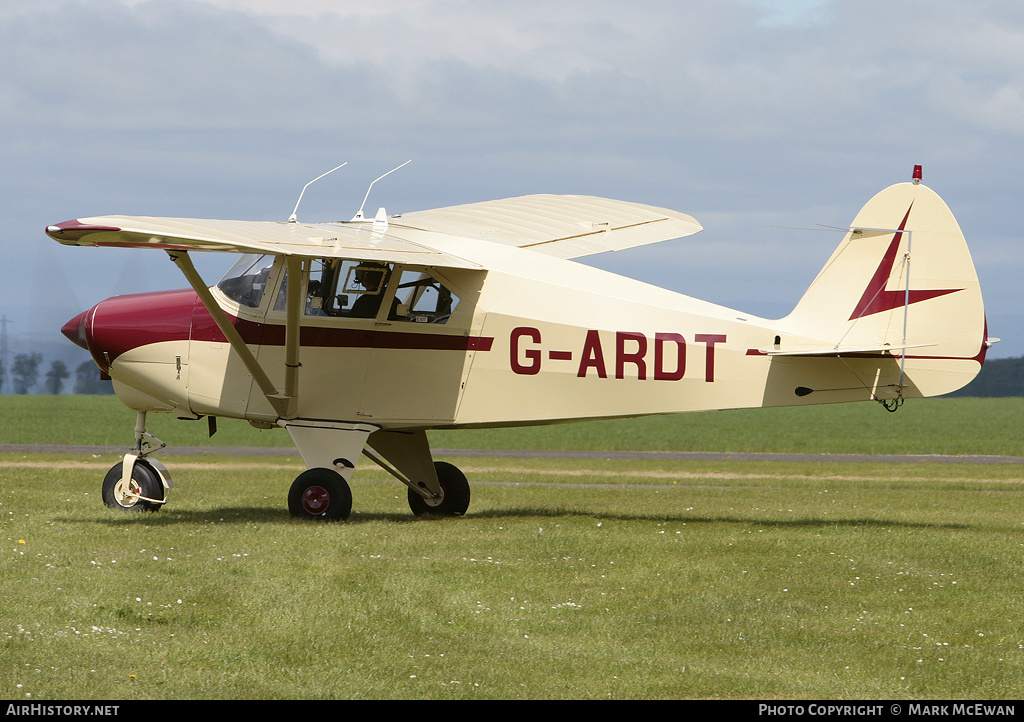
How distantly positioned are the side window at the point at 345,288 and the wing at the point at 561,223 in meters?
1.83

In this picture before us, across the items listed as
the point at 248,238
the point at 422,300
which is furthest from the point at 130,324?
the point at 422,300

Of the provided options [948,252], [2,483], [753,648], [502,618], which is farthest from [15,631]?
[2,483]

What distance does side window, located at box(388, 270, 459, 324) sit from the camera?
40.3 ft

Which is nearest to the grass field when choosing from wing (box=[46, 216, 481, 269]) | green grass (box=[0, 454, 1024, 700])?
green grass (box=[0, 454, 1024, 700])

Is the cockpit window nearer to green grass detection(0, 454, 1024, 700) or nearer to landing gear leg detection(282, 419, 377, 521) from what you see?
landing gear leg detection(282, 419, 377, 521)

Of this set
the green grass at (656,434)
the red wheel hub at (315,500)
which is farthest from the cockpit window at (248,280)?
the green grass at (656,434)

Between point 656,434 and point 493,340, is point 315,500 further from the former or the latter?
point 656,434

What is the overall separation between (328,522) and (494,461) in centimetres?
1528

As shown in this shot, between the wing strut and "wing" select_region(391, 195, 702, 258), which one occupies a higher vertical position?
"wing" select_region(391, 195, 702, 258)

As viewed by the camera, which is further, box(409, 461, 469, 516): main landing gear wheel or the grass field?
box(409, 461, 469, 516): main landing gear wheel

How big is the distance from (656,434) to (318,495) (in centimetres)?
3026

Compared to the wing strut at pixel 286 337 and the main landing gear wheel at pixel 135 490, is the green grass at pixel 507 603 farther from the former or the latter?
the wing strut at pixel 286 337

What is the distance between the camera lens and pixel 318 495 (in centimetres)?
1223

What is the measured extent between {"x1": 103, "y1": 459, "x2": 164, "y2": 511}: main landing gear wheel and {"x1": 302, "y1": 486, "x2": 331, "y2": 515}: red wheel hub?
2.00 metres
